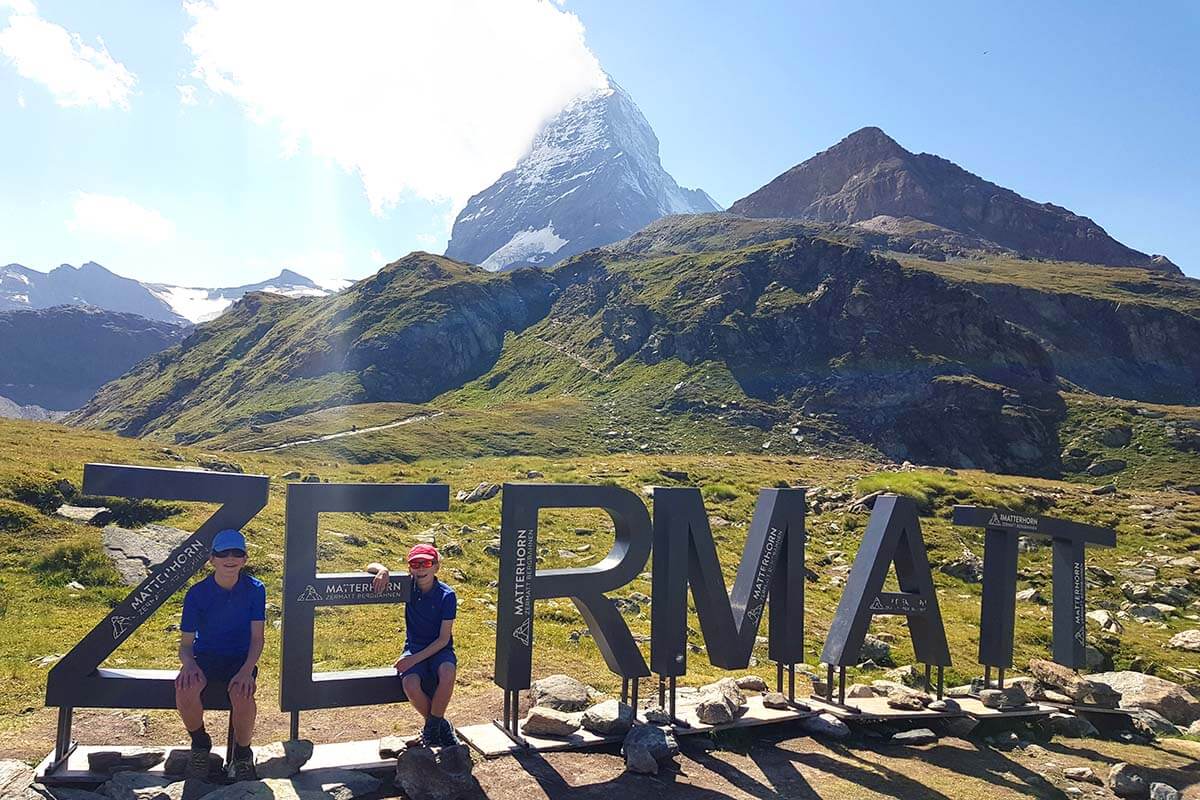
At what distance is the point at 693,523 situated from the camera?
442 inches

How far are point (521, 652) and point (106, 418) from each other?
20083 centimetres

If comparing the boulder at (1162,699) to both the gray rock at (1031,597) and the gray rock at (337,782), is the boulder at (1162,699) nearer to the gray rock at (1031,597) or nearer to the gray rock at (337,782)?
the gray rock at (1031,597)

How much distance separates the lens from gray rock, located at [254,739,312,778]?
26.3ft

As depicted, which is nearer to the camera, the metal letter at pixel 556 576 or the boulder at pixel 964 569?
the metal letter at pixel 556 576

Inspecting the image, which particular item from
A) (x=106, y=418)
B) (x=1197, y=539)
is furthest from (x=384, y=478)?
(x=106, y=418)

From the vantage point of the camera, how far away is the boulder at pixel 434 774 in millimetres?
7793

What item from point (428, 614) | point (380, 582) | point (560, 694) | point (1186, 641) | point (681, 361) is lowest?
point (1186, 641)

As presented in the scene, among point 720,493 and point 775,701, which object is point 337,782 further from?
point 720,493

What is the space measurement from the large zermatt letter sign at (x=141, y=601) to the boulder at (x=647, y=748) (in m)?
5.06

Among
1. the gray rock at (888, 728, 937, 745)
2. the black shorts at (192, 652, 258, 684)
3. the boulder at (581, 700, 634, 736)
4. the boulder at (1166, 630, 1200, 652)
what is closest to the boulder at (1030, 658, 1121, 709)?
the gray rock at (888, 728, 937, 745)

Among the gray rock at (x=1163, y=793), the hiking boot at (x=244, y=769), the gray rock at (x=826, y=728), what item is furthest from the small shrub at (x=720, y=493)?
the hiking boot at (x=244, y=769)

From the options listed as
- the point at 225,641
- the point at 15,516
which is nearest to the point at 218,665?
the point at 225,641

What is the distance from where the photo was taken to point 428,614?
8.47 m

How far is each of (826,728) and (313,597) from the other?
8.21 metres
